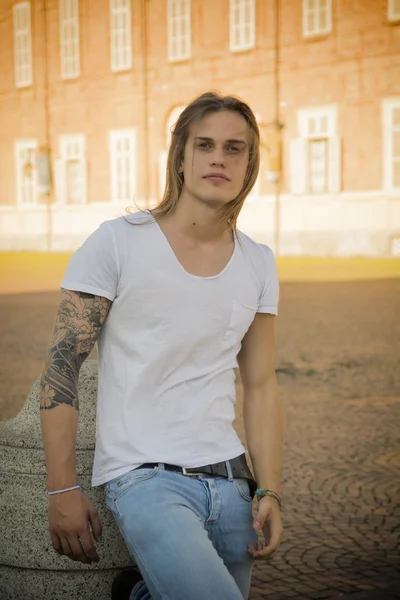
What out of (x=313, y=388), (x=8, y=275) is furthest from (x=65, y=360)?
(x=8, y=275)

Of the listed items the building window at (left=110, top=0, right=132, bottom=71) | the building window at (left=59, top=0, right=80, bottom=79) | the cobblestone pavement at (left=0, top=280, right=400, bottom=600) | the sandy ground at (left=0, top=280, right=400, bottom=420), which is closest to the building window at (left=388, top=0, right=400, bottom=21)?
the building window at (left=110, top=0, right=132, bottom=71)

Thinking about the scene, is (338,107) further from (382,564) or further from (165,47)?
(382,564)

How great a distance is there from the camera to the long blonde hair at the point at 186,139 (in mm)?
2349

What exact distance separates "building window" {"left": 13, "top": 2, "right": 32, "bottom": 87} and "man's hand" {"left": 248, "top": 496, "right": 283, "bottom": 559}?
28.8m

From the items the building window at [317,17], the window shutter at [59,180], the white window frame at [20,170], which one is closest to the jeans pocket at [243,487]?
the building window at [317,17]

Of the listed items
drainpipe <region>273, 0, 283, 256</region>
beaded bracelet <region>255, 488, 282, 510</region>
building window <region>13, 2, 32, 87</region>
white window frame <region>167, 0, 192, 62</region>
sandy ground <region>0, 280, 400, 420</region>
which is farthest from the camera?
building window <region>13, 2, 32, 87</region>

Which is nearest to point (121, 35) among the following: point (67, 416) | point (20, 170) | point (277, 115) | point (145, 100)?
point (145, 100)

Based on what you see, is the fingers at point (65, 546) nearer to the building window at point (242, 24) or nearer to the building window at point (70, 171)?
the building window at point (242, 24)

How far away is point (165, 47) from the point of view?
26438mm

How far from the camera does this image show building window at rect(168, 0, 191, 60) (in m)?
25.8

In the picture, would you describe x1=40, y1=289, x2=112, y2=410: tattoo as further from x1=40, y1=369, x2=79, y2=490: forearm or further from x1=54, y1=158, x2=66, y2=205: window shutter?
x1=54, y1=158, x2=66, y2=205: window shutter

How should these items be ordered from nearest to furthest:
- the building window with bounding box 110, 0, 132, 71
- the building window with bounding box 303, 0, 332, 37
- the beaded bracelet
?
the beaded bracelet < the building window with bounding box 303, 0, 332, 37 < the building window with bounding box 110, 0, 132, 71

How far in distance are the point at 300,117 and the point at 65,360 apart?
22.2m

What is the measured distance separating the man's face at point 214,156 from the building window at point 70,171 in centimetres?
2664
